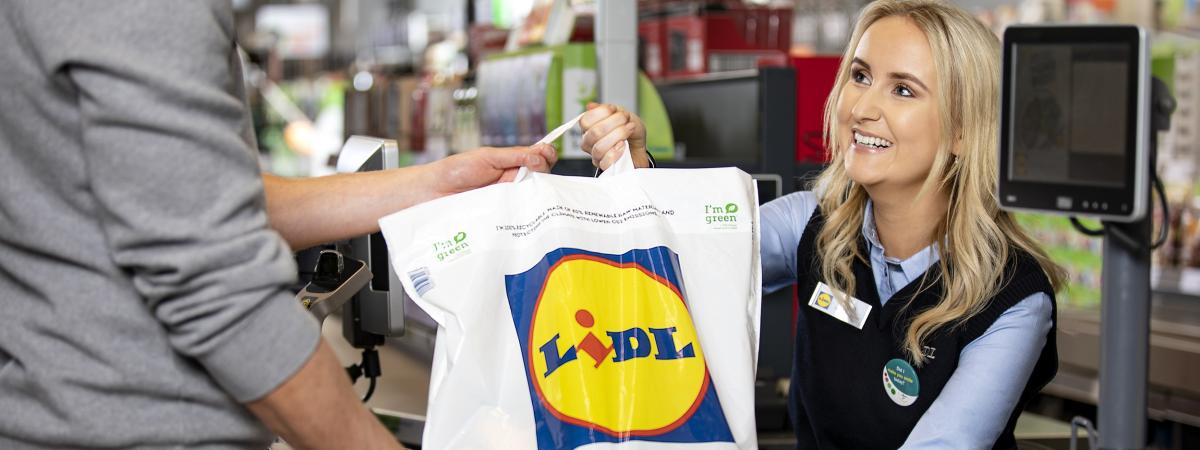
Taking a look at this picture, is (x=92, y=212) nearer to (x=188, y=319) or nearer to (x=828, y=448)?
(x=188, y=319)

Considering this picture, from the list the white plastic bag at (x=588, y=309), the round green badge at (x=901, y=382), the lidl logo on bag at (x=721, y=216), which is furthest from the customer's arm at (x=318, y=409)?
the round green badge at (x=901, y=382)

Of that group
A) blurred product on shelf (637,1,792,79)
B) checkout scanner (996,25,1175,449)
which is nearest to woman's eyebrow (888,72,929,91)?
checkout scanner (996,25,1175,449)

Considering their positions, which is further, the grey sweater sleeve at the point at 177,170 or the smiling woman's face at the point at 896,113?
the smiling woman's face at the point at 896,113

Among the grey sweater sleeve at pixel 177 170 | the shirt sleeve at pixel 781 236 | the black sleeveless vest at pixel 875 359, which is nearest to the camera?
the grey sweater sleeve at pixel 177 170

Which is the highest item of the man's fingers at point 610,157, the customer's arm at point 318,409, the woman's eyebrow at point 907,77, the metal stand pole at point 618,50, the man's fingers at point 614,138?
the metal stand pole at point 618,50

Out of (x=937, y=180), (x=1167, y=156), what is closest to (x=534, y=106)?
(x=937, y=180)

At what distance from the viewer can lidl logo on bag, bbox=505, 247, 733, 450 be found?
1.45 m

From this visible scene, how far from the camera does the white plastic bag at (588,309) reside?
142cm

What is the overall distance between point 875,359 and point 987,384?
23 cm

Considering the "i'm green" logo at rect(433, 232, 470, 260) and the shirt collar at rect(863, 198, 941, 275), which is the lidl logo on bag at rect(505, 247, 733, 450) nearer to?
the "i'm green" logo at rect(433, 232, 470, 260)

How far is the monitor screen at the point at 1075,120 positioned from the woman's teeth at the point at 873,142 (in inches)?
27.5

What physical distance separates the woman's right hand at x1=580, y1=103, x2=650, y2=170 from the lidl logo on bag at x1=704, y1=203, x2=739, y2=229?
0.20 meters

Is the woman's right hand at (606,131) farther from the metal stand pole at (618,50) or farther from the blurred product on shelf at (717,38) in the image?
the blurred product on shelf at (717,38)

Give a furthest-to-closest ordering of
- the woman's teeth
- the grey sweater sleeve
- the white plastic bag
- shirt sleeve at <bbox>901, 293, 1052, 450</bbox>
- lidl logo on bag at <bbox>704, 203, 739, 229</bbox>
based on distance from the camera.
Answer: the woman's teeth, shirt sleeve at <bbox>901, 293, 1052, 450</bbox>, lidl logo on bag at <bbox>704, 203, 739, 229</bbox>, the white plastic bag, the grey sweater sleeve
